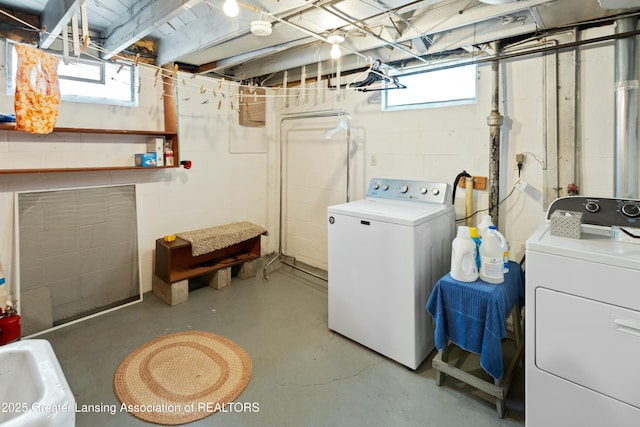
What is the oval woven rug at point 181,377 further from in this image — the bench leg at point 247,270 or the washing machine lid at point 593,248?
the washing machine lid at point 593,248

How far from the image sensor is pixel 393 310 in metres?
2.31

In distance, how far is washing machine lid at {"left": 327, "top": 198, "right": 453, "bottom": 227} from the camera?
2208 millimetres

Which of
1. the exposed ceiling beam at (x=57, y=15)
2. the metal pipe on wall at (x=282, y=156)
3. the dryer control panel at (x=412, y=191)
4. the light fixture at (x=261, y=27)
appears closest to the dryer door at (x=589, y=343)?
the dryer control panel at (x=412, y=191)

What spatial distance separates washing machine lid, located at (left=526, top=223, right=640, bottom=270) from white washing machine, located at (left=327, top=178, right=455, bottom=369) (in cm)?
72

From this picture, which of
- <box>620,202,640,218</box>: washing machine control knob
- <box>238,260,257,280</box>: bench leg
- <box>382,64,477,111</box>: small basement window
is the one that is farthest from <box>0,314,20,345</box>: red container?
<box>620,202,640,218</box>: washing machine control knob

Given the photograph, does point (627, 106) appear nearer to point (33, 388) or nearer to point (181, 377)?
point (33, 388)

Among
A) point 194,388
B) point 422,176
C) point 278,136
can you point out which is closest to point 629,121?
point 422,176

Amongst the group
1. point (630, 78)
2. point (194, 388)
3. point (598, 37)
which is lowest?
point (194, 388)

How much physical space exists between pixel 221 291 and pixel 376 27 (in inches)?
107

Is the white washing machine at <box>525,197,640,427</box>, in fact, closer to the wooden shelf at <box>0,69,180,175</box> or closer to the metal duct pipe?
the metal duct pipe

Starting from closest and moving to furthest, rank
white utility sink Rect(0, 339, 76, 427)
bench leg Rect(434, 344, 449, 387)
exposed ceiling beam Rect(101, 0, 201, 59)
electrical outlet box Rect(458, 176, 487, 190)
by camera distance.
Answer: white utility sink Rect(0, 339, 76, 427)
exposed ceiling beam Rect(101, 0, 201, 59)
bench leg Rect(434, 344, 449, 387)
electrical outlet box Rect(458, 176, 487, 190)

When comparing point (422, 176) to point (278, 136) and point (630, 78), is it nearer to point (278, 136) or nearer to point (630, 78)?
point (630, 78)

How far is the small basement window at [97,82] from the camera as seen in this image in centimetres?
282

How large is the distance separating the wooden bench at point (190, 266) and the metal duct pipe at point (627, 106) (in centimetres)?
314
